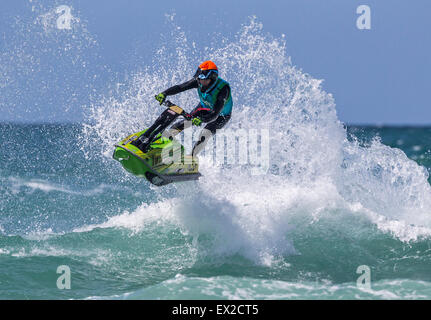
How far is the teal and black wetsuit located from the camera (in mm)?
8320

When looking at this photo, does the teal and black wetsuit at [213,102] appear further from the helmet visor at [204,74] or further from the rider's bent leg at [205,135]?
the helmet visor at [204,74]

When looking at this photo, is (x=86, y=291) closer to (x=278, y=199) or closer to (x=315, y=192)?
(x=278, y=199)

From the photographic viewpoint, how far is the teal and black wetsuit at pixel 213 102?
8.32 m

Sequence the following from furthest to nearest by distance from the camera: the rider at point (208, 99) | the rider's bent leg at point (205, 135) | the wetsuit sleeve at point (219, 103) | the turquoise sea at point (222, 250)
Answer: the rider's bent leg at point (205, 135) < the rider at point (208, 99) < the wetsuit sleeve at point (219, 103) < the turquoise sea at point (222, 250)

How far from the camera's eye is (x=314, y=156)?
10.6 m

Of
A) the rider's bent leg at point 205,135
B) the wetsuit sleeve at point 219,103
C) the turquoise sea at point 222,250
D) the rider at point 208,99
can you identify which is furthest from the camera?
the rider's bent leg at point 205,135

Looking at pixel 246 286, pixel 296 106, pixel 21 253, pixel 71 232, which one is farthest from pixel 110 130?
pixel 246 286

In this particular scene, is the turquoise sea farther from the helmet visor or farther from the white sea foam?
the helmet visor

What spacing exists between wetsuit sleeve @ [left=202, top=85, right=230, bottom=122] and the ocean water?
4.98ft

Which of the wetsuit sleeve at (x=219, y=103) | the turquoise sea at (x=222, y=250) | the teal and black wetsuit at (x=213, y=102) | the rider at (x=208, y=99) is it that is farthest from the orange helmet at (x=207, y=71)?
the turquoise sea at (x=222, y=250)

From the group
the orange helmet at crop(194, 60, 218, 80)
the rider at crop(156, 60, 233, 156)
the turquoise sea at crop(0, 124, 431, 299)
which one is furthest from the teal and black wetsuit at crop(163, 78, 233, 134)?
the turquoise sea at crop(0, 124, 431, 299)

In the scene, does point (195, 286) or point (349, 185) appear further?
point (349, 185)

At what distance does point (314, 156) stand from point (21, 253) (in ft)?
17.9

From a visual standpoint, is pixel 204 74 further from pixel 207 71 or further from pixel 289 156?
pixel 289 156
